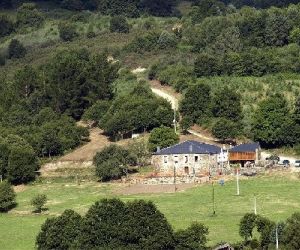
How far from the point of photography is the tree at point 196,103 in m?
143

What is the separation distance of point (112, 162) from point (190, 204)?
19.3m

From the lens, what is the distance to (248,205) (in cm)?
10419

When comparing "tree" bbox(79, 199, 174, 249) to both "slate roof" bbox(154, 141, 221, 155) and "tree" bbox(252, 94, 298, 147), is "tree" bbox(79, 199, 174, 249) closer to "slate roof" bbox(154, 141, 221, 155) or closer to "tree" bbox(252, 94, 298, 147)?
"slate roof" bbox(154, 141, 221, 155)

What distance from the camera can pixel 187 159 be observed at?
12519 cm

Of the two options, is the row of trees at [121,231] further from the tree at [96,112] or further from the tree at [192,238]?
the tree at [96,112]

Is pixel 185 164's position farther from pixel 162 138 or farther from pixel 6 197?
pixel 6 197

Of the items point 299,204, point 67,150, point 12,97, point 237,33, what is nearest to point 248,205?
point 299,204

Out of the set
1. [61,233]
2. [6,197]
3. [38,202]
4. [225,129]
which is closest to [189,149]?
[225,129]

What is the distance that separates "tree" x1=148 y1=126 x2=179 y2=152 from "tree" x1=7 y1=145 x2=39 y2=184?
16.4 m

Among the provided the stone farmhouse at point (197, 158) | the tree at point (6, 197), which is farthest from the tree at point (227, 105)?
the tree at point (6, 197)

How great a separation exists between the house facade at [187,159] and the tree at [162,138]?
3590 mm

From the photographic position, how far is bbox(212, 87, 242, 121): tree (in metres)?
139

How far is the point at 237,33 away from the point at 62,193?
6938 cm

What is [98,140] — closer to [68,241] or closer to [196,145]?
[196,145]
